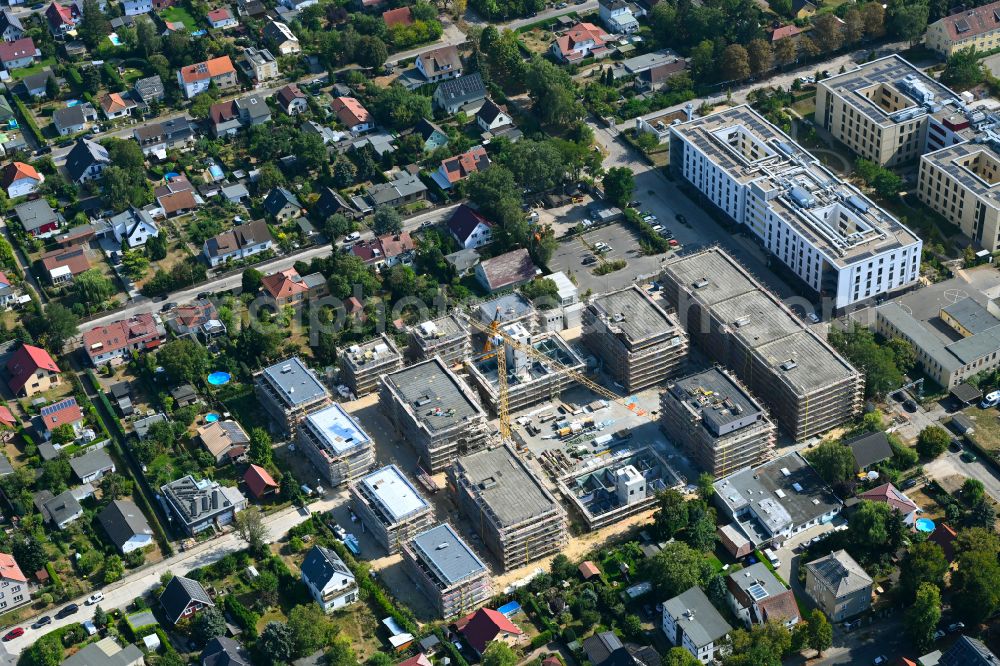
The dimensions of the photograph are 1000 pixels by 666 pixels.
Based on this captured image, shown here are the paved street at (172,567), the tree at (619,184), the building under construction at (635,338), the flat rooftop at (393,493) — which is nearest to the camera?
the paved street at (172,567)

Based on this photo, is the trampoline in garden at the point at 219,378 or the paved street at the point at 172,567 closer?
the paved street at the point at 172,567

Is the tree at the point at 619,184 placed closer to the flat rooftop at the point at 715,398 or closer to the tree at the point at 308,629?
the flat rooftop at the point at 715,398

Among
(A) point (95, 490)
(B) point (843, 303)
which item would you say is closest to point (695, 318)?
(B) point (843, 303)

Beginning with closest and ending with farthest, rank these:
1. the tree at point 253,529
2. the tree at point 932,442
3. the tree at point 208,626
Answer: the tree at point 208,626 → the tree at point 253,529 → the tree at point 932,442

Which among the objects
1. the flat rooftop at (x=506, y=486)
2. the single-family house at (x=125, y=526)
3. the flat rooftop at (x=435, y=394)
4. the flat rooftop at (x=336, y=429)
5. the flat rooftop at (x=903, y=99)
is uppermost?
the flat rooftop at (x=903, y=99)

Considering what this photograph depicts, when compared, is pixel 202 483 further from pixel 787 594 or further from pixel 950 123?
pixel 950 123

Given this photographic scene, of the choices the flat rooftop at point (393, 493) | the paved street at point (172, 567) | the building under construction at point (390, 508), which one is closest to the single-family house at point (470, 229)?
the flat rooftop at point (393, 493)

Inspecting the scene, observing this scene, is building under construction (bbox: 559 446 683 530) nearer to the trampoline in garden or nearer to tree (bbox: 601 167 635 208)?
the trampoline in garden

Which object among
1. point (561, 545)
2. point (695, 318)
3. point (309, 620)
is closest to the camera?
point (309, 620)
